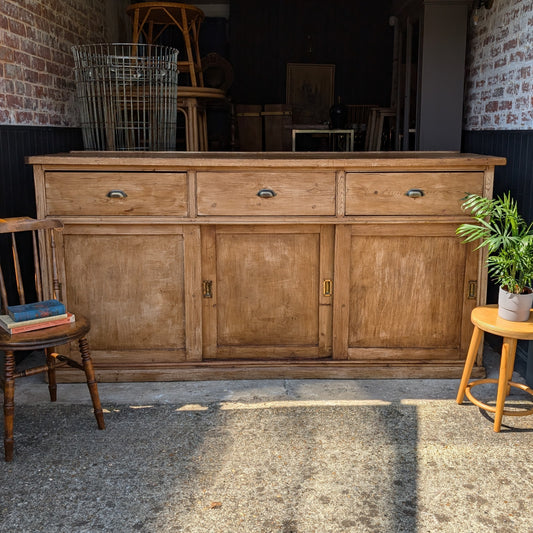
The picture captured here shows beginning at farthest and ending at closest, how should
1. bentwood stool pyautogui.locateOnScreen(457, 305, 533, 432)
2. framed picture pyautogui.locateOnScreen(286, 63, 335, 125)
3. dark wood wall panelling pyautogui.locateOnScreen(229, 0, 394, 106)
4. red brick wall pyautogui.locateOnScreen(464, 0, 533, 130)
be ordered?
framed picture pyautogui.locateOnScreen(286, 63, 335, 125), dark wood wall panelling pyautogui.locateOnScreen(229, 0, 394, 106), red brick wall pyautogui.locateOnScreen(464, 0, 533, 130), bentwood stool pyautogui.locateOnScreen(457, 305, 533, 432)

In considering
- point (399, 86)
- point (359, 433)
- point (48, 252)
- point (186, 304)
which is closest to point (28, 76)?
point (48, 252)

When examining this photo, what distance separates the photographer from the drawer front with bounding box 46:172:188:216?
3115 mm

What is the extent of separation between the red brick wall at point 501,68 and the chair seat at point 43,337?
2642 mm

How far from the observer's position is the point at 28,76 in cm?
366

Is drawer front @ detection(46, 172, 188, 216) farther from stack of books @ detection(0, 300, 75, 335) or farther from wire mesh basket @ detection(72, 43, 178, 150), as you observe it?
wire mesh basket @ detection(72, 43, 178, 150)

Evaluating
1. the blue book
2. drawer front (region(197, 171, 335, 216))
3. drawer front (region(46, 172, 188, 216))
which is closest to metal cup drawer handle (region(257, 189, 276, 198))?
drawer front (region(197, 171, 335, 216))

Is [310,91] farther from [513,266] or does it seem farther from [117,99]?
[513,266]

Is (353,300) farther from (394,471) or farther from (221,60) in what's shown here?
(221,60)

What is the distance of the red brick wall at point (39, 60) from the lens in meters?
3.41

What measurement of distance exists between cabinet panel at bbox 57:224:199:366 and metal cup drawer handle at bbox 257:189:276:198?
45 cm

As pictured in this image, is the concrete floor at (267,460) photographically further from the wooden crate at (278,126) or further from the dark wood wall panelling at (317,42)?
the dark wood wall panelling at (317,42)

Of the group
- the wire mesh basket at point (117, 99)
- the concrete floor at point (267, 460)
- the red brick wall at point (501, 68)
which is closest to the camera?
the concrete floor at point (267, 460)

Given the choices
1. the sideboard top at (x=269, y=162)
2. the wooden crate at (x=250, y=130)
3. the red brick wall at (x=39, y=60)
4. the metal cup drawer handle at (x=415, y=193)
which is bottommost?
the metal cup drawer handle at (x=415, y=193)

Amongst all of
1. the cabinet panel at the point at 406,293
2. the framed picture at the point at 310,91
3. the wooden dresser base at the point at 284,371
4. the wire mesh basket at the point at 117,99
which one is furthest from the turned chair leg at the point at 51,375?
the framed picture at the point at 310,91
